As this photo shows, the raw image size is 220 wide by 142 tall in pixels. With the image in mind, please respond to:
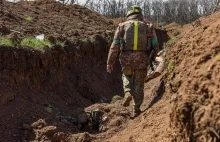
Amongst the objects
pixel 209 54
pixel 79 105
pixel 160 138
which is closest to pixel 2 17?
pixel 79 105

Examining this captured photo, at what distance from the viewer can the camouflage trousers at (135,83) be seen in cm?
588

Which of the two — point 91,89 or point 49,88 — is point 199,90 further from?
point 91,89

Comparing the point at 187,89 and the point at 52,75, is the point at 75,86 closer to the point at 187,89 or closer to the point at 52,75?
the point at 52,75

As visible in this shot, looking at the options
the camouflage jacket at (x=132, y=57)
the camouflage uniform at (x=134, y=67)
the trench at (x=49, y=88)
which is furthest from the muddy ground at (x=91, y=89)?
the camouflage jacket at (x=132, y=57)

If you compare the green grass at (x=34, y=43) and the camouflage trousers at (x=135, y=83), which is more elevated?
the green grass at (x=34, y=43)

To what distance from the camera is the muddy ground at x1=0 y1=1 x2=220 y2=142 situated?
2600 mm

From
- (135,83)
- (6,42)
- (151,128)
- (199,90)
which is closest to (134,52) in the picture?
(135,83)

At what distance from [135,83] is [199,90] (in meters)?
3.43

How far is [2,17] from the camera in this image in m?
9.56

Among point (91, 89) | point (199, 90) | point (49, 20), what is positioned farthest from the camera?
point (49, 20)

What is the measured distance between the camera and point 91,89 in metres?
8.97

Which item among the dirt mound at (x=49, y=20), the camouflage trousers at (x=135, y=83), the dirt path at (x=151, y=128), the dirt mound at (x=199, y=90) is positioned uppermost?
the dirt mound at (x=49, y=20)

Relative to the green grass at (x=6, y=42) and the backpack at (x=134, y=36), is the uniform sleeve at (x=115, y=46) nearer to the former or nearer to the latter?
the backpack at (x=134, y=36)

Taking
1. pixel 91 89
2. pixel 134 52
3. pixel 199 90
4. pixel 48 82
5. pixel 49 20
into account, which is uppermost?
pixel 49 20
